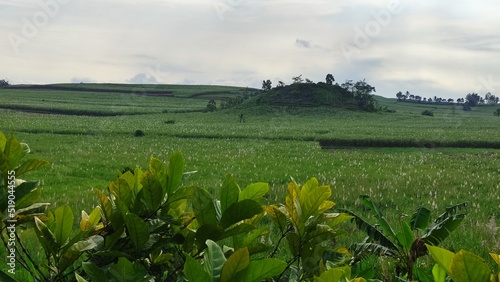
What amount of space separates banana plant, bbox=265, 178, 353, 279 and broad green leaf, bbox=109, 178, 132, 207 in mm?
414

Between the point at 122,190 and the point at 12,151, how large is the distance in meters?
0.34

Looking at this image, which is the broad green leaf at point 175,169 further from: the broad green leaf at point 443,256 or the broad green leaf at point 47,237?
the broad green leaf at point 443,256

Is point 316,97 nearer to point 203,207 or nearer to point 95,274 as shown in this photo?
point 203,207

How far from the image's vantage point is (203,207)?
1.21 m

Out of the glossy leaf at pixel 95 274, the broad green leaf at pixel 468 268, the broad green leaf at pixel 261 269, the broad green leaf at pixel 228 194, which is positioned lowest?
the glossy leaf at pixel 95 274

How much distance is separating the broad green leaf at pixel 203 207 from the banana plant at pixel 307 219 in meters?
0.20

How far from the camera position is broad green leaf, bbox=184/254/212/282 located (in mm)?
882

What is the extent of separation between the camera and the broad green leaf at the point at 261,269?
3.04 ft

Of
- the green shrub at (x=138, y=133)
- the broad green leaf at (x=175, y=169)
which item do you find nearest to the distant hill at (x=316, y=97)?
the green shrub at (x=138, y=133)

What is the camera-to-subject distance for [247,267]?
932mm

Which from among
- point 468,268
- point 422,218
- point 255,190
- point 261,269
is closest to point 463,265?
point 468,268

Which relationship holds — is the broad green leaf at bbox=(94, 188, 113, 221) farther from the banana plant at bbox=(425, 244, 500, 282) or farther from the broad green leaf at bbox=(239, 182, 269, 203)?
the banana plant at bbox=(425, 244, 500, 282)

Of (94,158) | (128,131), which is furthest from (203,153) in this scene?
(128,131)

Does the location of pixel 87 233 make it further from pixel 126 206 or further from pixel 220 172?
pixel 220 172
